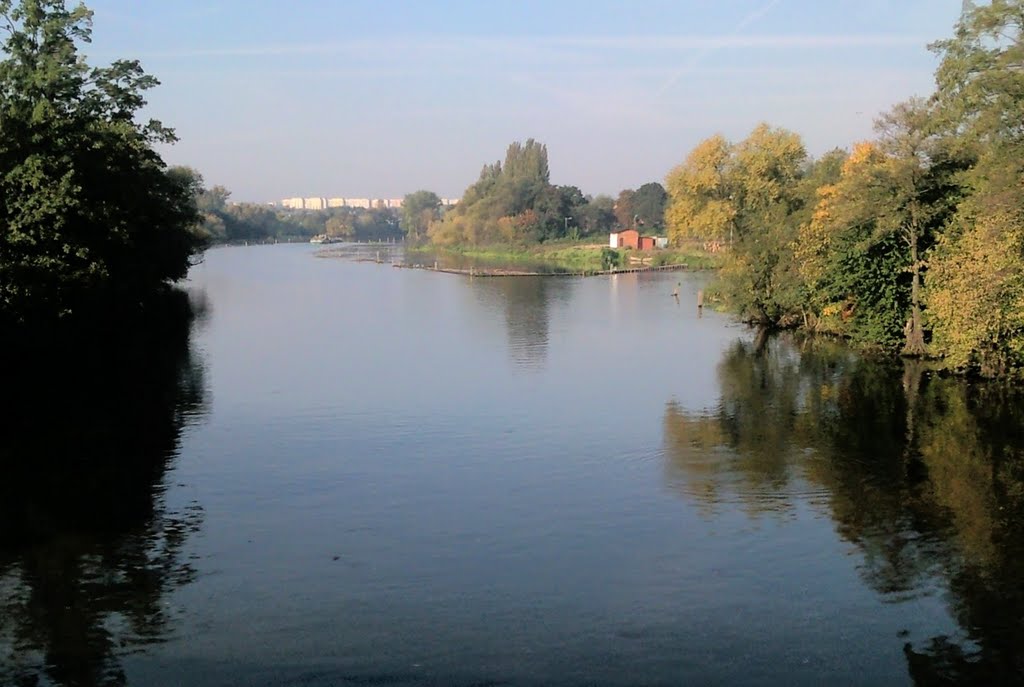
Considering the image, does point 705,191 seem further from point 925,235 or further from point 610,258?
point 610,258

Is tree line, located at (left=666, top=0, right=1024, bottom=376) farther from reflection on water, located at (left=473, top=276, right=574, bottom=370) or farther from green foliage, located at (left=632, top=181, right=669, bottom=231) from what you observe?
green foliage, located at (left=632, top=181, right=669, bottom=231)

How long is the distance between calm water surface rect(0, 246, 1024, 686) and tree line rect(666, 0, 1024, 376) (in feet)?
8.55

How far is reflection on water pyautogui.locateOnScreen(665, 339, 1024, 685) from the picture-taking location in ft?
45.6

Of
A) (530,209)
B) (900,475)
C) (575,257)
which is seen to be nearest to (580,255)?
(575,257)

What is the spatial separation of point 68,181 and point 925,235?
29.3 m

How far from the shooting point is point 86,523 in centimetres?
1766

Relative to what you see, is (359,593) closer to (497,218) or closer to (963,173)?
(963,173)

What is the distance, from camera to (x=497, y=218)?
145375 mm

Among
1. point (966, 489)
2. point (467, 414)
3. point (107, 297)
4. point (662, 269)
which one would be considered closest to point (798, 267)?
point (467, 414)

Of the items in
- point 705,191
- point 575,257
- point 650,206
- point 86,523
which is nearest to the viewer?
point 86,523

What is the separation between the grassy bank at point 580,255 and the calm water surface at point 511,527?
59.2 metres

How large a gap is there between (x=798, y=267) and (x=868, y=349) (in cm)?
617

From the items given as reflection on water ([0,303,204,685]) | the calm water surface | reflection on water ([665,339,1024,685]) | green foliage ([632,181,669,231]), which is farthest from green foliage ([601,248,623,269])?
reflection on water ([0,303,204,685])

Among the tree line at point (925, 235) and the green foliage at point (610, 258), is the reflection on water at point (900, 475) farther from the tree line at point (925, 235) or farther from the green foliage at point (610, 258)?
the green foliage at point (610, 258)
